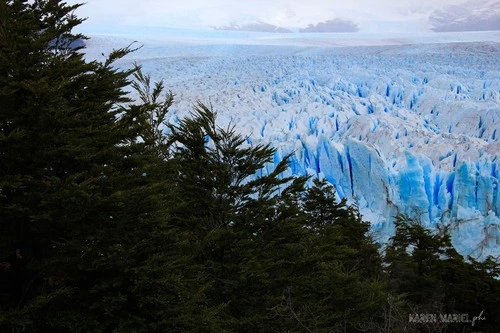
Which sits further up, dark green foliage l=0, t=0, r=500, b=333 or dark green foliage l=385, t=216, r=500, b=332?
dark green foliage l=0, t=0, r=500, b=333

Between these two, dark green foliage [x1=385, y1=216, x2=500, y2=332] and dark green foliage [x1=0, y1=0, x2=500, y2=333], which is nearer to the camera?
dark green foliage [x1=0, y1=0, x2=500, y2=333]

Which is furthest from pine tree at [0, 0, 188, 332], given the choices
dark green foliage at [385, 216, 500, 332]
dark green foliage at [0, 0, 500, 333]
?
dark green foliage at [385, 216, 500, 332]

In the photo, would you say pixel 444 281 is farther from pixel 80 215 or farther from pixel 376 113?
pixel 376 113

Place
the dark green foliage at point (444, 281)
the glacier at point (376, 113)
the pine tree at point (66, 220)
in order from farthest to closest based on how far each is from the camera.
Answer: the glacier at point (376, 113)
the dark green foliage at point (444, 281)
the pine tree at point (66, 220)

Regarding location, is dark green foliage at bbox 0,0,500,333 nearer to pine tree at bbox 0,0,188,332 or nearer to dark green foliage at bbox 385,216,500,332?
pine tree at bbox 0,0,188,332

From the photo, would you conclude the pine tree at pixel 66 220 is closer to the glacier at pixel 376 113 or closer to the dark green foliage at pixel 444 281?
the dark green foliage at pixel 444 281

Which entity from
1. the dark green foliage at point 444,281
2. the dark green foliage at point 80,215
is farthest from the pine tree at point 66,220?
the dark green foliage at point 444,281

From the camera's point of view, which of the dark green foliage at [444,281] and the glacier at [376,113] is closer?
the dark green foliage at [444,281]

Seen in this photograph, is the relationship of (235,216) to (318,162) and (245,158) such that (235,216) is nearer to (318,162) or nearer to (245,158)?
(245,158)
